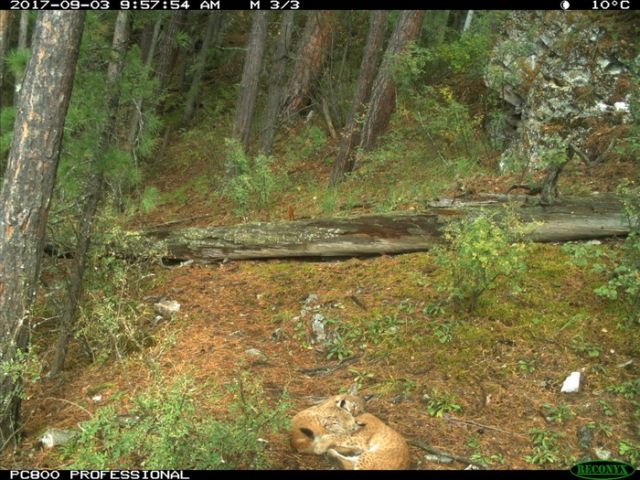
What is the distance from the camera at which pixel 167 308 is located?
7.27 meters

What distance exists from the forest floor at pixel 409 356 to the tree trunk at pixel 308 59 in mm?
7716

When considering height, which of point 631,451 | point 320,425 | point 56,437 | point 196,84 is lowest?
point 56,437

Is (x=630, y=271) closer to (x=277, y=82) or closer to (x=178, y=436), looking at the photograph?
(x=178, y=436)

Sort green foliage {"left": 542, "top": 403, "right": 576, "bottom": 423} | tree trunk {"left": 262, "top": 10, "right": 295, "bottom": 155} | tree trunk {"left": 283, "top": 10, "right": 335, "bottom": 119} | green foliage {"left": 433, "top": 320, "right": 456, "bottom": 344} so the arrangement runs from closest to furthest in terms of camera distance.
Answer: green foliage {"left": 542, "top": 403, "right": 576, "bottom": 423} < green foliage {"left": 433, "top": 320, "right": 456, "bottom": 344} < tree trunk {"left": 262, "top": 10, "right": 295, "bottom": 155} < tree trunk {"left": 283, "top": 10, "right": 335, "bottom": 119}

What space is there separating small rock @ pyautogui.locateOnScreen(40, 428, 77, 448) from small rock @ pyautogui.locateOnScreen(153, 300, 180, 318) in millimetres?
2097

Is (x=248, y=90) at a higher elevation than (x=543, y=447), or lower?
higher

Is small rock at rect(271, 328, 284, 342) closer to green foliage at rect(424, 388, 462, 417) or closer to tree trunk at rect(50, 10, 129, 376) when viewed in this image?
green foliage at rect(424, 388, 462, 417)

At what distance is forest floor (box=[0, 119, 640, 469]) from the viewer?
4.79m

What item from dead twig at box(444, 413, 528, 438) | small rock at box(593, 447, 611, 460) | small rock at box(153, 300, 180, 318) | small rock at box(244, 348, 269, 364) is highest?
small rock at box(593, 447, 611, 460)

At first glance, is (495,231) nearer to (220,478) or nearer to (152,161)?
(220,478)

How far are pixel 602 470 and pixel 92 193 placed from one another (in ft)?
17.1

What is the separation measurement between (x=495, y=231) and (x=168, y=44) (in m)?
11.6

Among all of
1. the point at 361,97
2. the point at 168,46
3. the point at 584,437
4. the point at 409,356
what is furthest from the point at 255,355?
the point at 168,46

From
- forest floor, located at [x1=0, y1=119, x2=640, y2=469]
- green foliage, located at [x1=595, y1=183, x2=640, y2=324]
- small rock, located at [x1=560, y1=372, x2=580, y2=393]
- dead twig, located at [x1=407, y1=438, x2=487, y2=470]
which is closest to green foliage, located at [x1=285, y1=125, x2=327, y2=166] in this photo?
forest floor, located at [x1=0, y1=119, x2=640, y2=469]
